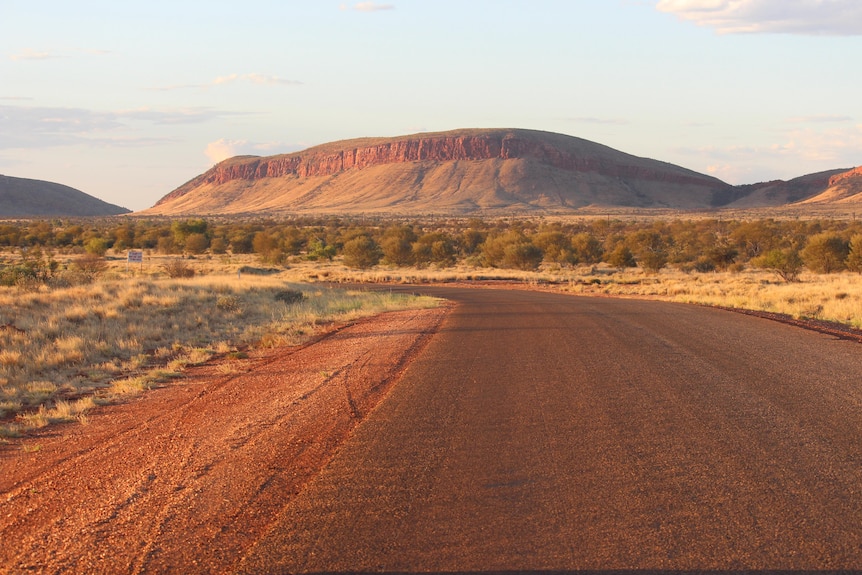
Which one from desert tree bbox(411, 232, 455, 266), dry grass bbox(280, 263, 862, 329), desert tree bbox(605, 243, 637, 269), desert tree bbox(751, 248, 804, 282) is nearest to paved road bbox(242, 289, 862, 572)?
dry grass bbox(280, 263, 862, 329)

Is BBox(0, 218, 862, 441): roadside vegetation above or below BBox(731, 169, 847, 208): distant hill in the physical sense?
below

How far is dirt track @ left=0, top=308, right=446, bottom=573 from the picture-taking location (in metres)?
5.43

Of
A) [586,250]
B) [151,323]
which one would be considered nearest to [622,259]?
[586,250]

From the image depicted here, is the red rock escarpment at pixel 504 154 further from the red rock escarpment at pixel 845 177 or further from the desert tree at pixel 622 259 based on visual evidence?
the desert tree at pixel 622 259

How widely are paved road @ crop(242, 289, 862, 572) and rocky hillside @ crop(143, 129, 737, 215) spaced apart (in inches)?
5690

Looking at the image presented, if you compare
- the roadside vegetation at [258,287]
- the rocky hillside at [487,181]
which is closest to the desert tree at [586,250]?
the roadside vegetation at [258,287]

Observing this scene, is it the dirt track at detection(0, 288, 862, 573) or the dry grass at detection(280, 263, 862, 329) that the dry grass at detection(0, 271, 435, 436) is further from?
the dry grass at detection(280, 263, 862, 329)

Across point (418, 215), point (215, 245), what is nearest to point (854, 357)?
point (215, 245)

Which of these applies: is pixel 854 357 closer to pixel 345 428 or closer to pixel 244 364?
pixel 345 428

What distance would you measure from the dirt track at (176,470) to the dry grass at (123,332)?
3.64 feet

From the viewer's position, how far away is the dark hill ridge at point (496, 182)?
167125 millimetres

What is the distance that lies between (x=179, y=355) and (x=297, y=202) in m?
173

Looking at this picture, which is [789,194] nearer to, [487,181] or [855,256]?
[487,181]

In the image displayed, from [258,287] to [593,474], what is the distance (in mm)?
23355
